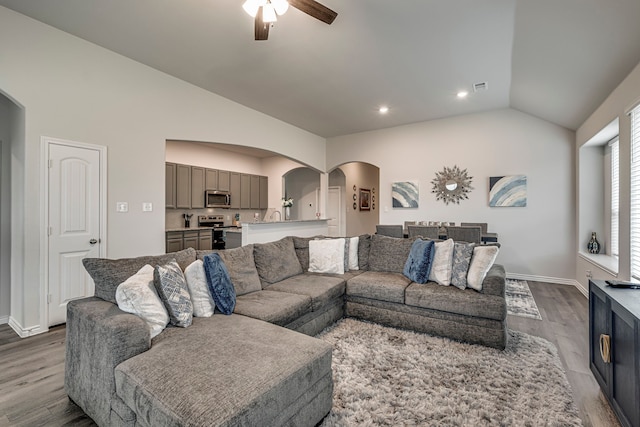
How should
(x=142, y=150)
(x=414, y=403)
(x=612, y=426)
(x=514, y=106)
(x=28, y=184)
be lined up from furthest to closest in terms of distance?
1. (x=514, y=106)
2. (x=142, y=150)
3. (x=28, y=184)
4. (x=414, y=403)
5. (x=612, y=426)

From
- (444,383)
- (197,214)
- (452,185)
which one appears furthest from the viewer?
(197,214)

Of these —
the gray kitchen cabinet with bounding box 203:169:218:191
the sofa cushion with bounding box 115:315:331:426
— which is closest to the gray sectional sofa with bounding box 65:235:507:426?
the sofa cushion with bounding box 115:315:331:426

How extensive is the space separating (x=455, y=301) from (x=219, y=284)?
6.80ft

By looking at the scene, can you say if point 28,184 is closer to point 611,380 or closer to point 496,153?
point 611,380

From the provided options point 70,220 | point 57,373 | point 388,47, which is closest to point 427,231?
point 388,47

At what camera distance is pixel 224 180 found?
7270 mm

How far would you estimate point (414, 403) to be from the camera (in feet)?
6.05

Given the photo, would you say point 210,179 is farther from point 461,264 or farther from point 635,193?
point 635,193

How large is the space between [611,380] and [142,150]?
15.9ft

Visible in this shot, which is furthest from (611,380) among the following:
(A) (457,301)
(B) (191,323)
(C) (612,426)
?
(B) (191,323)

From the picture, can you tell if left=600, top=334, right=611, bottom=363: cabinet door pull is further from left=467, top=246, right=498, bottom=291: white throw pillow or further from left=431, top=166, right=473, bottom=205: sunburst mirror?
left=431, top=166, right=473, bottom=205: sunburst mirror

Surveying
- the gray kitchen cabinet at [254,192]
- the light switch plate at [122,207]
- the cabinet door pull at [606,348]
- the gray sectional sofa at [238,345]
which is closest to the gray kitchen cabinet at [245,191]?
the gray kitchen cabinet at [254,192]

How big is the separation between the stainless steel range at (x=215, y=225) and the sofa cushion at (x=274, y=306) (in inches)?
169

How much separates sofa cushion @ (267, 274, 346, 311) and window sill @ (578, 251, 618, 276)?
120 inches
